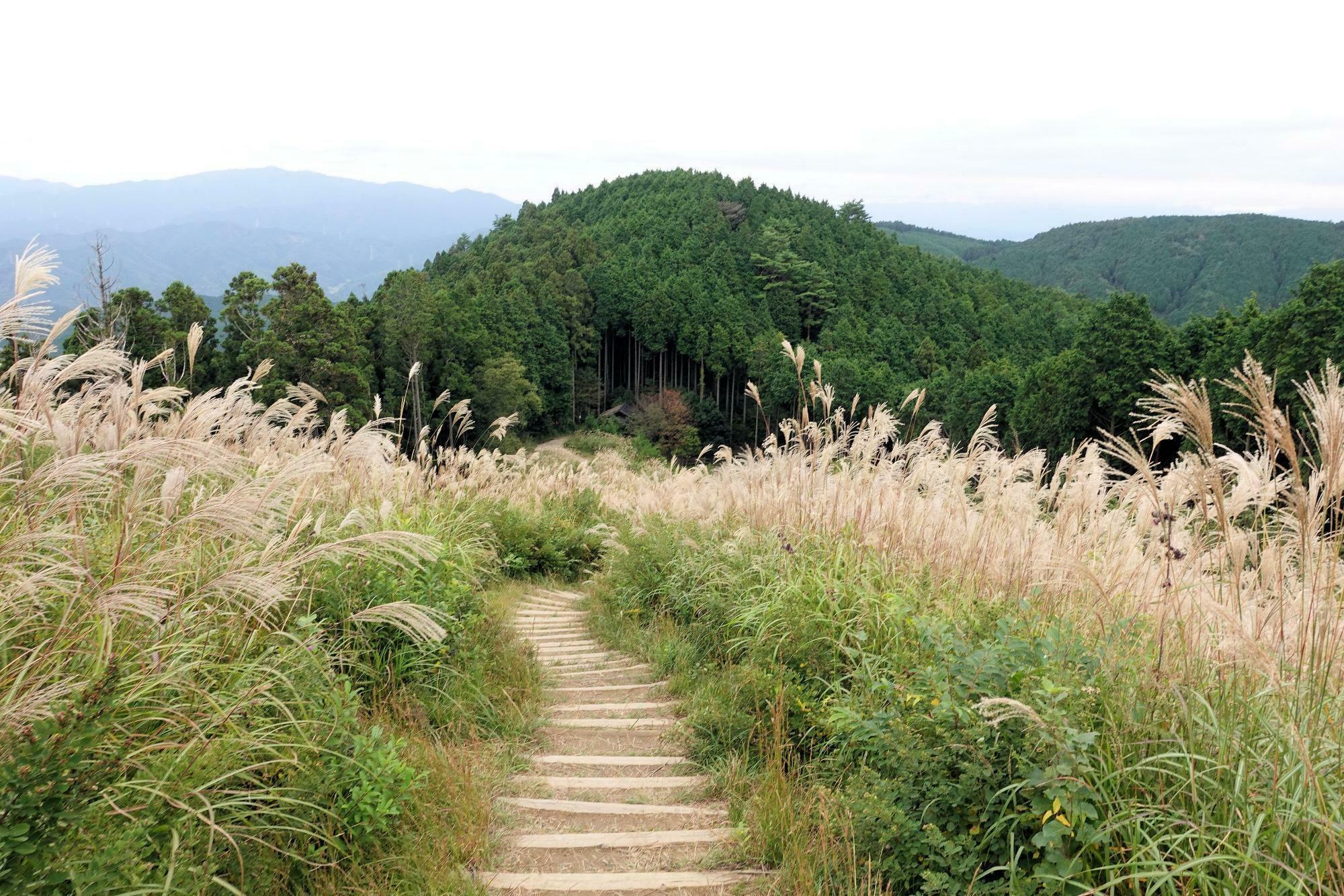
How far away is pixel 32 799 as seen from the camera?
4.65ft

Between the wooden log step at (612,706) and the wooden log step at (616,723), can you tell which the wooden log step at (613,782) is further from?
the wooden log step at (612,706)

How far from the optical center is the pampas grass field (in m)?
1.76

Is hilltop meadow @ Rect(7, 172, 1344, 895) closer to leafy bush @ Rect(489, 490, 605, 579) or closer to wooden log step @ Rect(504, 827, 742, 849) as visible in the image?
wooden log step @ Rect(504, 827, 742, 849)

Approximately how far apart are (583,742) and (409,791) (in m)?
1.27

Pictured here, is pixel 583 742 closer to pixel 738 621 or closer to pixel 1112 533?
pixel 738 621

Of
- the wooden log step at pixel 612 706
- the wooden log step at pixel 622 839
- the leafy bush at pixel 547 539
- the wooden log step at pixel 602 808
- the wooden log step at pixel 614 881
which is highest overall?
the wooden log step at pixel 614 881

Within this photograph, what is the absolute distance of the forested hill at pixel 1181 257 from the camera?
409 ft

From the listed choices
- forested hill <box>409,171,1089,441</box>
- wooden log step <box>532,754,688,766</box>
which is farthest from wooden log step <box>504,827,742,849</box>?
forested hill <box>409,171,1089,441</box>

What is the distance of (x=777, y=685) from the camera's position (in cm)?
346

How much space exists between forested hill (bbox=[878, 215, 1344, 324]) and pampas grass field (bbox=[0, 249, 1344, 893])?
120219mm

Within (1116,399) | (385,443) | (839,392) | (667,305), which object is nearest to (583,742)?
(385,443)

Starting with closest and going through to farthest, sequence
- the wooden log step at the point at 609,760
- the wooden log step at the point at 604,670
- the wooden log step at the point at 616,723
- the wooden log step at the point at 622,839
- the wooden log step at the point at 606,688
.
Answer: the wooden log step at the point at 622,839, the wooden log step at the point at 609,760, the wooden log step at the point at 616,723, the wooden log step at the point at 606,688, the wooden log step at the point at 604,670

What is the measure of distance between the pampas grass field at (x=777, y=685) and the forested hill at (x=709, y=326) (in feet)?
41.4

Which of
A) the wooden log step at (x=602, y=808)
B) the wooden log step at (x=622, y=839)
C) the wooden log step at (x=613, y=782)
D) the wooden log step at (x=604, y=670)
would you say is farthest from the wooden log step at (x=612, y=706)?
the wooden log step at (x=622, y=839)
